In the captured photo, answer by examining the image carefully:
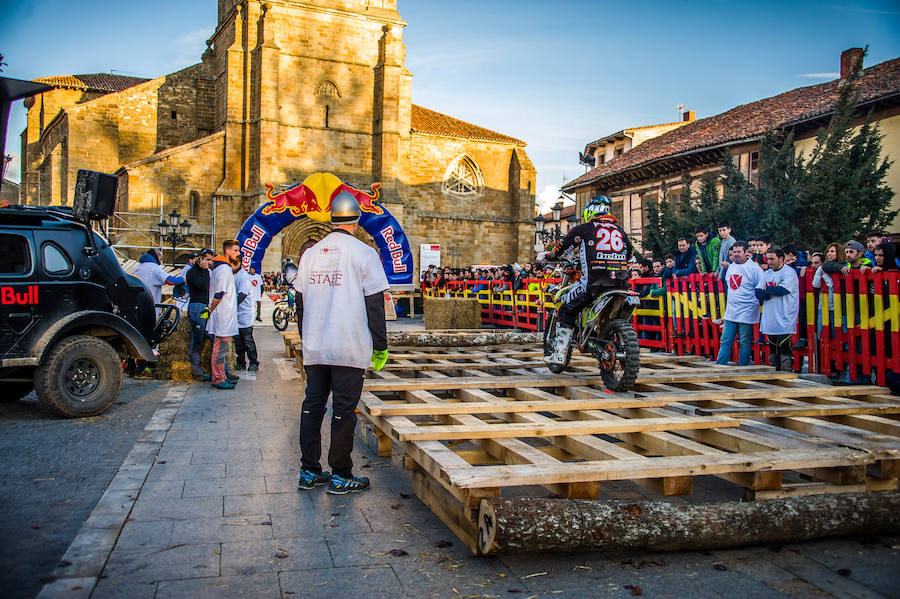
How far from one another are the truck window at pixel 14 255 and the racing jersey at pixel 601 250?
543 centimetres

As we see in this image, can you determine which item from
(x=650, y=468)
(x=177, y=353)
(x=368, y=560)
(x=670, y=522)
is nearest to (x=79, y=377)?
(x=177, y=353)

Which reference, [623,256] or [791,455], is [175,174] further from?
[791,455]

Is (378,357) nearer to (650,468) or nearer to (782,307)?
(650,468)

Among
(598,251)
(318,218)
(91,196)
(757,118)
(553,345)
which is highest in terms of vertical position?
(757,118)

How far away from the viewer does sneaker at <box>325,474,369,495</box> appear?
15.3ft

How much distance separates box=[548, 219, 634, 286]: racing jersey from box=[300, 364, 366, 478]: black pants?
277 centimetres

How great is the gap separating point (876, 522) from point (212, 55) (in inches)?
1626

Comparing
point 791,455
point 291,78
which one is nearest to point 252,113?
point 291,78

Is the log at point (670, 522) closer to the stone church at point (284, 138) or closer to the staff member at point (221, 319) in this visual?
the staff member at point (221, 319)

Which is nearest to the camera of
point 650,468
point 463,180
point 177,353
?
point 650,468

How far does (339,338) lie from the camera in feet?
Result: 15.4

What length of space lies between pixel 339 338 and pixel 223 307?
502 centimetres

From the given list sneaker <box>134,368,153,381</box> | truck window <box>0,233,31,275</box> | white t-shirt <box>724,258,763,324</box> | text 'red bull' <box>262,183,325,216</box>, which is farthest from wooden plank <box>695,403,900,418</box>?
text 'red bull' <box>262,183,325,216</box>

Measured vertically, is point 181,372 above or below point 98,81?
below
